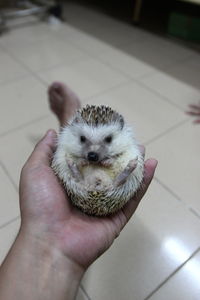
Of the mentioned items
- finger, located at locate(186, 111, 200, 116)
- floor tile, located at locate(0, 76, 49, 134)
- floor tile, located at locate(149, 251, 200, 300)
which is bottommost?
floor tile, located at locate(149, 251, 200, 300)

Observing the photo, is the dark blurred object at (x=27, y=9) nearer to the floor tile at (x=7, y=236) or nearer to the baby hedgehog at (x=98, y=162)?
the floor tile at (x=7, y=236)

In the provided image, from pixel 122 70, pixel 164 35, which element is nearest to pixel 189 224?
pixel 122 70

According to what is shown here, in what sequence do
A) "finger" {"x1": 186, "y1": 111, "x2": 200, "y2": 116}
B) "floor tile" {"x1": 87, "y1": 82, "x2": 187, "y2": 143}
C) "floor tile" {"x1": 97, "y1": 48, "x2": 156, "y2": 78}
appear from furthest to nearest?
"floor tile" {"x1": 97, "y1": 48, "x2": 156, "y2": 78}
"finger" {"x1": 186, "y1": 111, "x2": 200, "y2": 116}
"floor tile" {"x1": 87, "y1": 82, "x2": 187, "y2": 143}

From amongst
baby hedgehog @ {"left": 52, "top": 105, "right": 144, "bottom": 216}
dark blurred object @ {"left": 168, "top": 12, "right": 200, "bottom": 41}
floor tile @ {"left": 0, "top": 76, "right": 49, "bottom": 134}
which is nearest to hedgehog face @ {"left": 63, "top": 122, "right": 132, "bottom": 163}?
baby hedgehog @ {"left": 52, "top": 105, "right": 144, "bottom": 216}

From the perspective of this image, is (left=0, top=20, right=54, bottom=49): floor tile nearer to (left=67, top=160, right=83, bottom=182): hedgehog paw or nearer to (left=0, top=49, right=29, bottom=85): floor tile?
(left=0, top=49, right=29, bottom=85): floor tile

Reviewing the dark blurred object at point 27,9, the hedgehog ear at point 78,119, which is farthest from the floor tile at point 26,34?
the hedgehog ear at point 78,119

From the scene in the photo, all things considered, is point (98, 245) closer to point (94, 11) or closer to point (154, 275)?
point (154, 275)

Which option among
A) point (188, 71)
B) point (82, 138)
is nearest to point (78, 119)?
point (82, 138)
